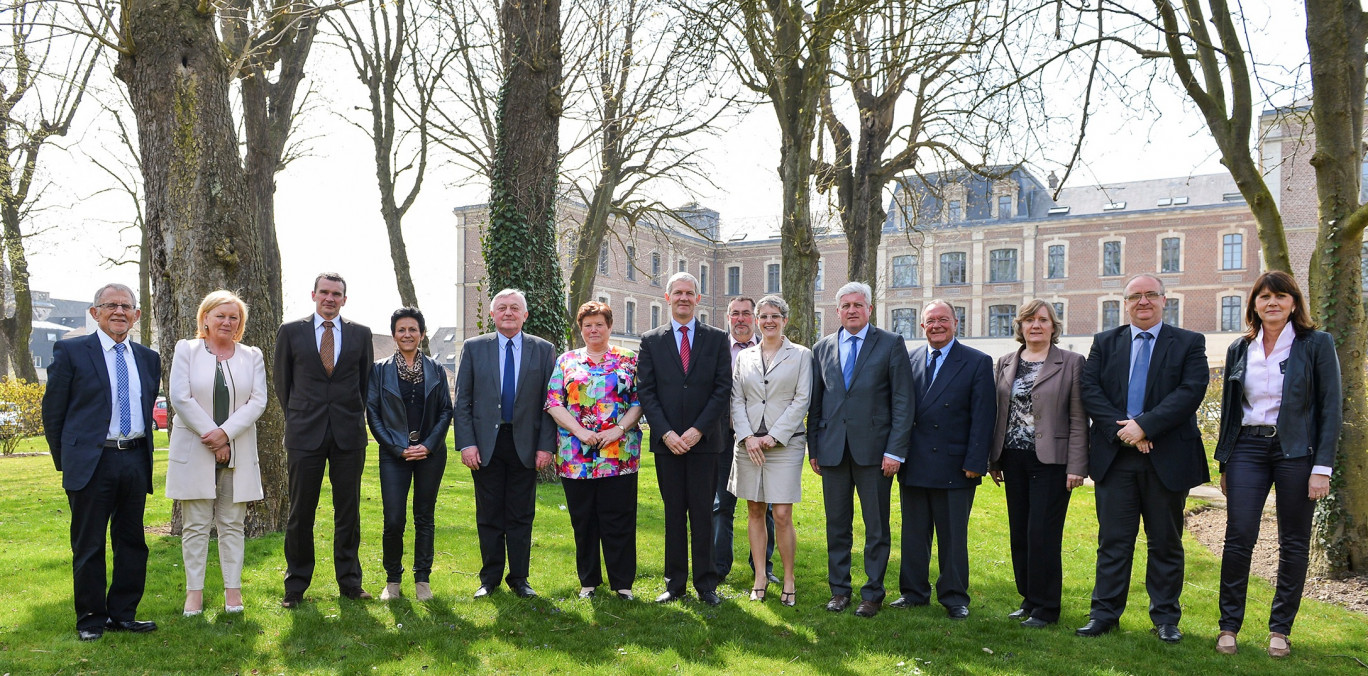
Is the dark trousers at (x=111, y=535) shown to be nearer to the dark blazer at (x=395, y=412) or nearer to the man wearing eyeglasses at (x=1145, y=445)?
the dark blazer at (x=395, y=412)

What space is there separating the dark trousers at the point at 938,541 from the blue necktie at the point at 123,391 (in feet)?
14.7

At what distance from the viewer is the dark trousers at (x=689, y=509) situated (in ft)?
19.4

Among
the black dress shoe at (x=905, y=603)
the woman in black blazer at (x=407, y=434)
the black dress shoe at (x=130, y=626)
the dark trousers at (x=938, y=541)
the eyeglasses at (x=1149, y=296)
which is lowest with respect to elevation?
the black dress shoe at (x=905, y=603)

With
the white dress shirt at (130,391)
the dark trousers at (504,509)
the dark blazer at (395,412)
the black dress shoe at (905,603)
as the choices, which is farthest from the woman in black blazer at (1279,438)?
the white dress shirt at (130,391)

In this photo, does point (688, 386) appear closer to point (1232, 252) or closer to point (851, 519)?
point (851, 519)

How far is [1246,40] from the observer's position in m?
7.48

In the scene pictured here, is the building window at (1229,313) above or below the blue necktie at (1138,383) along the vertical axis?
above

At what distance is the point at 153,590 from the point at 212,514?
1.15 meters

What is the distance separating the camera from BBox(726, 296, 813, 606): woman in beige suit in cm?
586

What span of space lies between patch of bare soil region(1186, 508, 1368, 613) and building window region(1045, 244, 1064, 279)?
130 feet

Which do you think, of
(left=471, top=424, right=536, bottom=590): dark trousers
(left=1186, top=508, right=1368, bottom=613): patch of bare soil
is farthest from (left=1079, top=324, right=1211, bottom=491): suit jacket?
(left=471, top=424, right=536, bottom=590): dark trousers

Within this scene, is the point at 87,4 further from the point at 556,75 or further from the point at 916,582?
the point at 916,582

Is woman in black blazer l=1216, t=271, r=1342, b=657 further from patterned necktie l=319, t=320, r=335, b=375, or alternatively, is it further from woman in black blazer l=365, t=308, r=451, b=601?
patterned necktie l=319, t=320, r=335, b=375

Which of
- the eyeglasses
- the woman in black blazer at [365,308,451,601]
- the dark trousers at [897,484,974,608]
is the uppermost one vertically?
the eyeglasses
